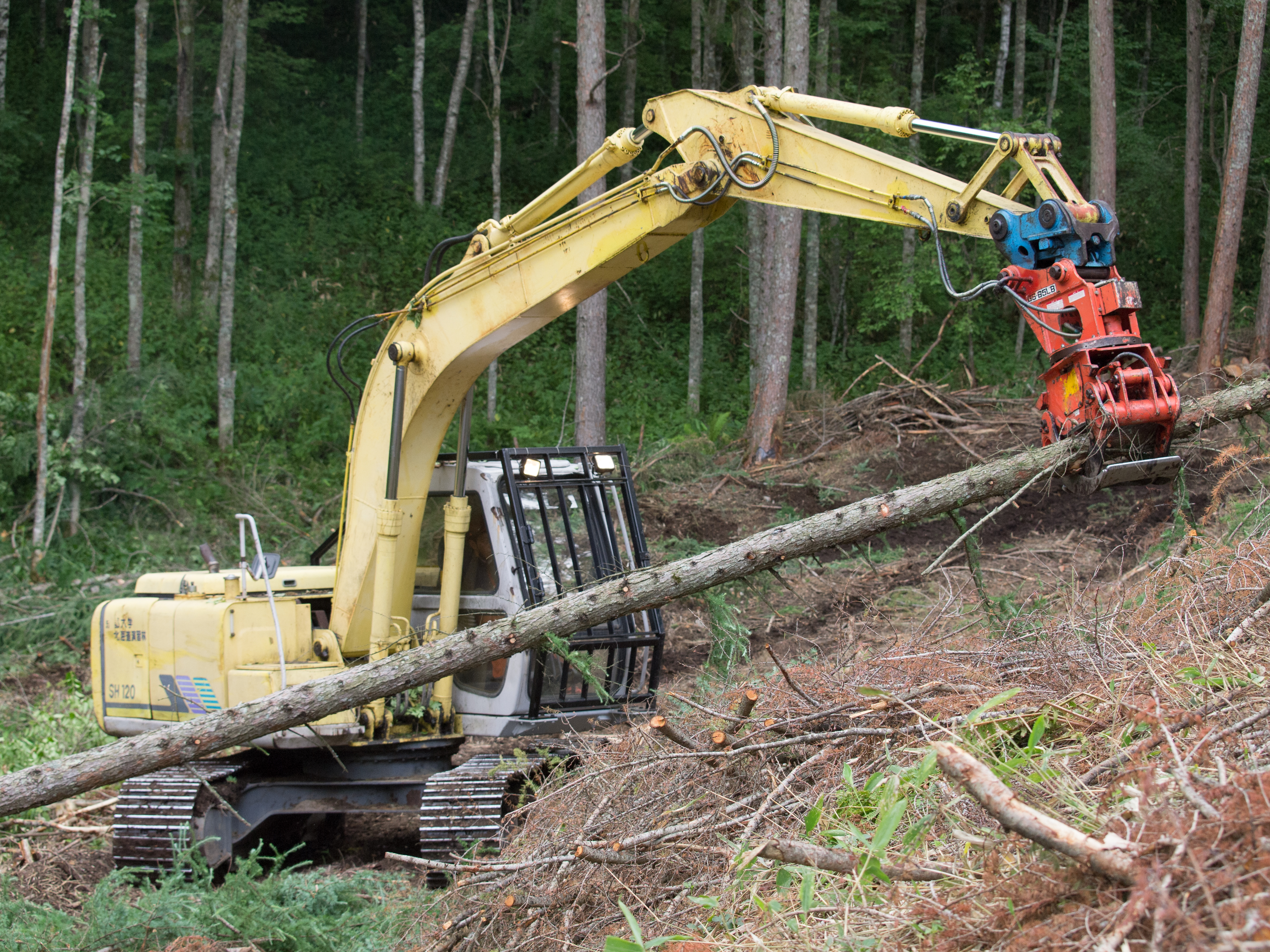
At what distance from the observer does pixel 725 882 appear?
373 centimetres

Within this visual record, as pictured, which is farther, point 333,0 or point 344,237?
point 333,0

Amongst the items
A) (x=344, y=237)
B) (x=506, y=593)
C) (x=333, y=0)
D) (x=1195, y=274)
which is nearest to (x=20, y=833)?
(x=506, y=593)

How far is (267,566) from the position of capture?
6723mm

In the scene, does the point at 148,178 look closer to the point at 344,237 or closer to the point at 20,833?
the point at 344,237

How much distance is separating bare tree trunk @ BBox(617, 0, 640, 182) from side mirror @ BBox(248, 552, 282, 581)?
572 inches

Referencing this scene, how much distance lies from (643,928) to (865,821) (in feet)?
2.94

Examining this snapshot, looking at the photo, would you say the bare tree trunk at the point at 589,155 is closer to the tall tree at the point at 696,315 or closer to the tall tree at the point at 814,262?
the tall tree at the point at 696,315

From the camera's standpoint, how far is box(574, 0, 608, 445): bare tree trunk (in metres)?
12.0

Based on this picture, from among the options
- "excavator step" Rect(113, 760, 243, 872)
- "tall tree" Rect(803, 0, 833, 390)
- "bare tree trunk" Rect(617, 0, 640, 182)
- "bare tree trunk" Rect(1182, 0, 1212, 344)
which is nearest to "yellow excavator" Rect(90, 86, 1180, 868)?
"excavator step" Rect(113, 760, 243, 872)

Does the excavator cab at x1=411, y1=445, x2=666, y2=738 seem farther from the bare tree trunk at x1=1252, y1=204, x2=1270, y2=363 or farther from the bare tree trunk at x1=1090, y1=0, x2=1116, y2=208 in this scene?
the bare tree trunk at x1=1252, y1=204, x2=1270, y2=363

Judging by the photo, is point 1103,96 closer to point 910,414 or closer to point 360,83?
point 910,414

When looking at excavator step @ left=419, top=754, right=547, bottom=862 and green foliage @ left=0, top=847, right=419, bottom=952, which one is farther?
excavator step @ left=419, top=754, right=547, bottom=862

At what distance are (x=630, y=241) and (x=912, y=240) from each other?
49.1 feet

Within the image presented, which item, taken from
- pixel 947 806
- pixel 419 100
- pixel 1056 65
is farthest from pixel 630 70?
pixel 947 806
